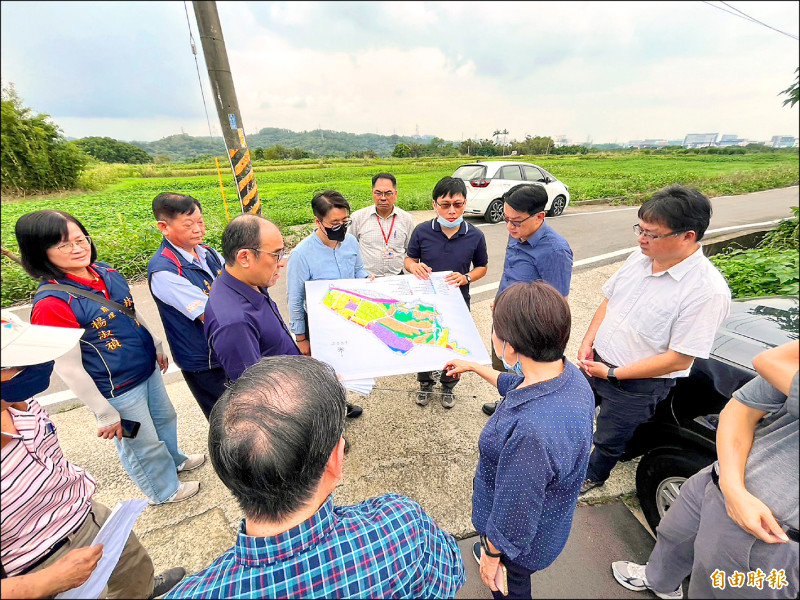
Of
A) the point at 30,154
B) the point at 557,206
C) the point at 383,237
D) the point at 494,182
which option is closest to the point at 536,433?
the point at 383,237

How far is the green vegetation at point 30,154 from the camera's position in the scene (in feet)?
10.3

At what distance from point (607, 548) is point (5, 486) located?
2539 mm

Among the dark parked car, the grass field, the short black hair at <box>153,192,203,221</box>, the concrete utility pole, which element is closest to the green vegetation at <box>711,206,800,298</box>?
the grass field

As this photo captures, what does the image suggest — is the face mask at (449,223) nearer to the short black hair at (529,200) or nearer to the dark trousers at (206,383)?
the short black hair at (529,200)

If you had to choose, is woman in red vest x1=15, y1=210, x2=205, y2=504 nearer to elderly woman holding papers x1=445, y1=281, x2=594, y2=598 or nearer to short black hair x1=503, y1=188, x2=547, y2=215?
elderly woman holding papers x1=445, y1=281, x2=594, y2=598

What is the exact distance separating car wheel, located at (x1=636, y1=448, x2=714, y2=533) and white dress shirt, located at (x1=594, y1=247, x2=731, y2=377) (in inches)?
15.8

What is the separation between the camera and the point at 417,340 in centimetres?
224

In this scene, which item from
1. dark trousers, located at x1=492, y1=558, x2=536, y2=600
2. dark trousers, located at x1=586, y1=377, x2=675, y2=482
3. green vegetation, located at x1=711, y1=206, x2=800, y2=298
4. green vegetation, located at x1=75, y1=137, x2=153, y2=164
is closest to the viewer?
dark trousers, located at x1=492, y1=558, x2=536, y2=600

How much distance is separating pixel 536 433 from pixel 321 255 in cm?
192

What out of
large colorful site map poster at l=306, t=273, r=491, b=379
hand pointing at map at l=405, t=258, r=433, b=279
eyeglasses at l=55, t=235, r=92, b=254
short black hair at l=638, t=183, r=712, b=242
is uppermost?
short black hair at l=638, t=183, r=712, b=242

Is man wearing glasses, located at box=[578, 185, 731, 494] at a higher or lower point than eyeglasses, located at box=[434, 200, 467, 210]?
lower

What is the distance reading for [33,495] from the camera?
113cm

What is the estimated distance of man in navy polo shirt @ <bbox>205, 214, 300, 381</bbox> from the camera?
1.63m

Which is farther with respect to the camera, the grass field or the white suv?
the white suv
